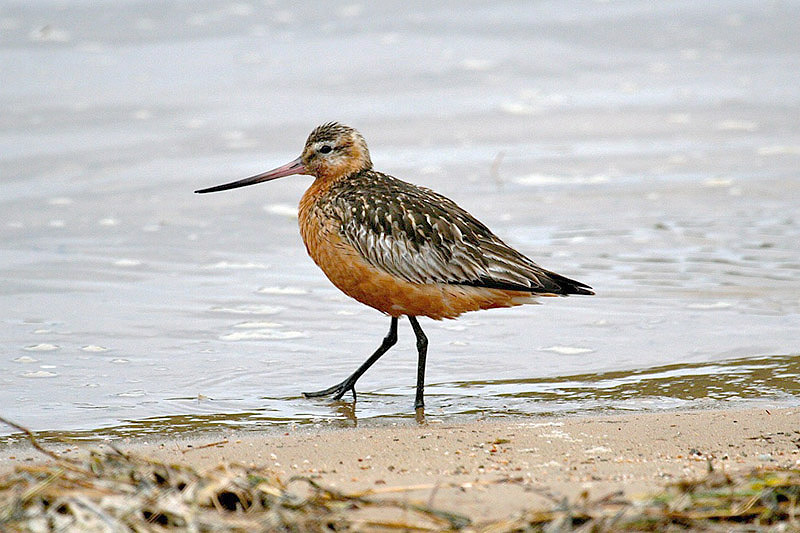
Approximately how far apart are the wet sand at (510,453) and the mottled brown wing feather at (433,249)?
646 millimetres

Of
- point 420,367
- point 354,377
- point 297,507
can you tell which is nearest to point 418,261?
point 420,367

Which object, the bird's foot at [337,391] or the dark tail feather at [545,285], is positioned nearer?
the dark tail feather at [545,285]

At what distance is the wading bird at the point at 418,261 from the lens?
222 inches

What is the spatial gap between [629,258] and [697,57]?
5419mm

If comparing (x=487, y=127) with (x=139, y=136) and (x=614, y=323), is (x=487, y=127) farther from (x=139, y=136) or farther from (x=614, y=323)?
(x=614, y=323)

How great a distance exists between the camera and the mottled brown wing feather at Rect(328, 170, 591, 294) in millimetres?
5609

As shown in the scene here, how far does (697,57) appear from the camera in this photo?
12836mm

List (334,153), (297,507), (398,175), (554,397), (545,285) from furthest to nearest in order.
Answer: (398,175) → (334,153) → (554,397) → (545,285) → (297,507)

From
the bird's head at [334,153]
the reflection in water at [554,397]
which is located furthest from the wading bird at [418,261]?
the bird's head at [334,153]

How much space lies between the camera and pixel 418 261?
5672 mm

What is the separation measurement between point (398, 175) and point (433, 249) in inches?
170

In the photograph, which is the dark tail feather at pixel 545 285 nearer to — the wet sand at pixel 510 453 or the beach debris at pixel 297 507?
the wet sand at pixel 510 453

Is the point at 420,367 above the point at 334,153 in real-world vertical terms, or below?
below

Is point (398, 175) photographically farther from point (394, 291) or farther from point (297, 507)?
point (297, 507)
